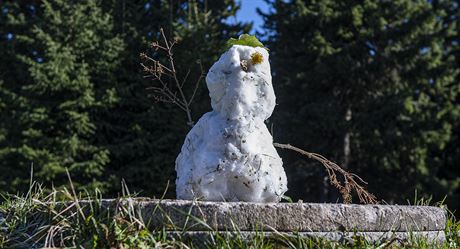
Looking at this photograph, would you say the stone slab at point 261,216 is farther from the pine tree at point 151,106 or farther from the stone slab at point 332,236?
the pine tree at point 151,106

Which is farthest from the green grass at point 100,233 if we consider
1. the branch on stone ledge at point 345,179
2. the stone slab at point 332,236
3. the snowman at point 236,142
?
the branch on stone ledge at point 345,179

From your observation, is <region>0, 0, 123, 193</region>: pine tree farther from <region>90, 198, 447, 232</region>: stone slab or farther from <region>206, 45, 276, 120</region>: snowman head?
<region>90, 198, 447, 232</region>: stone slab

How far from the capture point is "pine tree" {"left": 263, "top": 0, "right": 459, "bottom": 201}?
16750 millimetres

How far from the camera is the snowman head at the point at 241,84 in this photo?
13.9 feet

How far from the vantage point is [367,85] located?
1759cm

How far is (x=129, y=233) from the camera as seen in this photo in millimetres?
3271

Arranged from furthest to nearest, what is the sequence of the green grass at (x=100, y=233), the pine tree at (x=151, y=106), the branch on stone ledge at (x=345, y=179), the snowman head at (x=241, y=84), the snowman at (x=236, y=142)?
1. the pine tree at (x=151, y=106)
2. the branch on stone ledge at (x=345, y=179)
3. the snowman head at (x=241, y=84)
4. the snowman at (x=236, y=142)
5. the green grass at (x=100, y=233)

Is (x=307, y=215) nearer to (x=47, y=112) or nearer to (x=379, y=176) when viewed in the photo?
(x=47, y=112)

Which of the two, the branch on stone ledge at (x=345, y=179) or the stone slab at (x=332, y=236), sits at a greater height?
the branch on stone ledge at (x=345, y=179)

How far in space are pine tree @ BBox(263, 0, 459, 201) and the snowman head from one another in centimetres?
1198

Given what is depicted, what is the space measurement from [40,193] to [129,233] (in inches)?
44.9

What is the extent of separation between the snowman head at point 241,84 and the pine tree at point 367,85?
11976mm

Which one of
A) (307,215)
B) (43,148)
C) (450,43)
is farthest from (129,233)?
(450,43)

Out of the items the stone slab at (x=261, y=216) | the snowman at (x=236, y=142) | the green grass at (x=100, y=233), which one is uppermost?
the snowman at (x=236, y=142)
